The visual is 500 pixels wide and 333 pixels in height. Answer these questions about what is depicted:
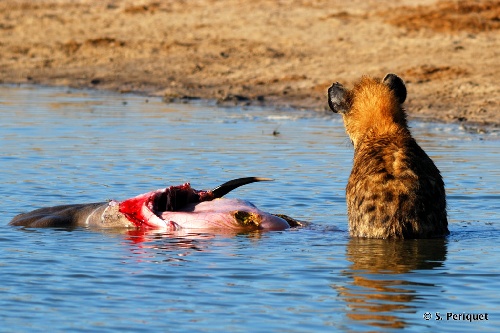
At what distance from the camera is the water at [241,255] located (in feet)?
18.5

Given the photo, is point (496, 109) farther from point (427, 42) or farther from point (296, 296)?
point (296, 296)

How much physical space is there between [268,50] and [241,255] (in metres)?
12.0

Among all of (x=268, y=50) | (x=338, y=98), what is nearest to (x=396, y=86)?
(x=338, y=98)

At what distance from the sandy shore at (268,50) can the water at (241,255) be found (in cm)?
348

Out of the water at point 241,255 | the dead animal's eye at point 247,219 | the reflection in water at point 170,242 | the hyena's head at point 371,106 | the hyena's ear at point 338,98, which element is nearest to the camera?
the water at point 241,255

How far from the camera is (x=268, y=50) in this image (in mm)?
18734

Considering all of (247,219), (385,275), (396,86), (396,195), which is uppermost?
(396,86)

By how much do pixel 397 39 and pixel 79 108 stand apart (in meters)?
5.30

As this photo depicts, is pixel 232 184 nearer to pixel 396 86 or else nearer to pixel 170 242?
pixel 170 242

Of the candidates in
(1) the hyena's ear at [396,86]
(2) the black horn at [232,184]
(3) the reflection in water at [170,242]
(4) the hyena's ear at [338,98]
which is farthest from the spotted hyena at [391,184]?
(3) the reflection in water at [170,242]

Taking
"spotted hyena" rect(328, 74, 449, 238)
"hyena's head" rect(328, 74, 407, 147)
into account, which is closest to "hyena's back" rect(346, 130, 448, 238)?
"spotted hyena" rect(328, 74, 449, 238)

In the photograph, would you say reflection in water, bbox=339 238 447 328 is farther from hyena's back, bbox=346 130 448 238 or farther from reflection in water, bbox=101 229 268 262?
reflection in water, bbox=101 229 268 262

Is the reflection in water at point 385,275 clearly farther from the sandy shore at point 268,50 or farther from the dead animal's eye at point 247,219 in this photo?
the sandy shore at point 268,50

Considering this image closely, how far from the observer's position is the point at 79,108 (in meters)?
15.8
